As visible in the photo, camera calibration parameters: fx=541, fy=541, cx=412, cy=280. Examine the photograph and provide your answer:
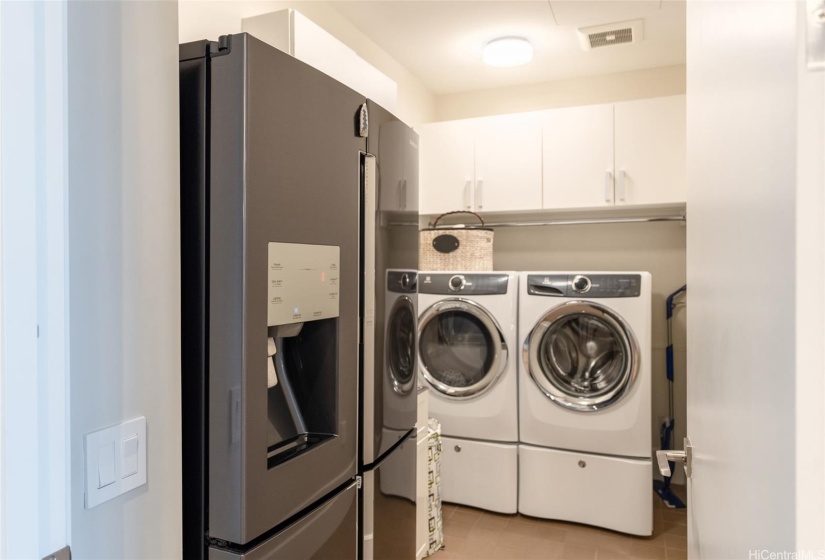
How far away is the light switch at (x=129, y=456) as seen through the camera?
84cm

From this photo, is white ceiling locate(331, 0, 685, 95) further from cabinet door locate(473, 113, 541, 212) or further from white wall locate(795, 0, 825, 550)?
white wall locate(795, 0, 825, 550)

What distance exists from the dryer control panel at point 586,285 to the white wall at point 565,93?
4.57 ft

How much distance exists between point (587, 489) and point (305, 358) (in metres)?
1.97

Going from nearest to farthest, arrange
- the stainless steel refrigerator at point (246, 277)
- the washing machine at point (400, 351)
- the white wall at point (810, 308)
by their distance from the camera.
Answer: the white wall at point (810, 308)
the stainless steel refrigerator at point (246, 277)
the washing machine at point (400, 351)

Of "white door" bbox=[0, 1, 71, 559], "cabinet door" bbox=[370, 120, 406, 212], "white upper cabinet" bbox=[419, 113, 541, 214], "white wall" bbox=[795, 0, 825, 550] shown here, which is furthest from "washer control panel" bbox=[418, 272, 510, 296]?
"white wall" bbox=[795, 0, 825, 550]

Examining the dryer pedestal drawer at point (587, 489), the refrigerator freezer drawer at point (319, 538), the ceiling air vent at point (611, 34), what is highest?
the ceiling air vent at point (611, 34)

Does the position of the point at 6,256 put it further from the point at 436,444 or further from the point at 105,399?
the point at 436,444

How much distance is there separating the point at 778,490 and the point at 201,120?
1103mm

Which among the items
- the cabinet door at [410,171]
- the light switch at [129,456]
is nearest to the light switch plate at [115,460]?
the light switch at [129,456]

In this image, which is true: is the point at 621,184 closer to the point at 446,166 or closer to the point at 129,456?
the point at 446,166

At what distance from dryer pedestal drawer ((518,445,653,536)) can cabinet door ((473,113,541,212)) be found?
4.65ft

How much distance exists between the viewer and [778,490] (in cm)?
48

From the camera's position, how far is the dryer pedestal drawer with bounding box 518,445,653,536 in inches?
103

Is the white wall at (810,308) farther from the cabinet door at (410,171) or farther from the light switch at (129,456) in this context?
the cabinet door at (410,171)
